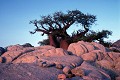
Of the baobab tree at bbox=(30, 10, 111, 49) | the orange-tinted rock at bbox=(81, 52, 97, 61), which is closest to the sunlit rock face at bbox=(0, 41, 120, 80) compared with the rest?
the orange-tinted rock at bbox=(81, 52, 97, 61)

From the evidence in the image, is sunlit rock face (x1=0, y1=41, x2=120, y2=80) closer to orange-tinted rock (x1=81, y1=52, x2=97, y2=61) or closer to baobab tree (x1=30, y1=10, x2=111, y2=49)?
orange-tinted rock (x1=81, y1=52, x2=97, y2=61)

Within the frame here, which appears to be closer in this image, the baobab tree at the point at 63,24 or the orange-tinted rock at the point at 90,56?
the orange-tinted rock at the point at 90,56

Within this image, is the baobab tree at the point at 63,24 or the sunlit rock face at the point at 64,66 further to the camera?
the baobab tree at the point at 63,24

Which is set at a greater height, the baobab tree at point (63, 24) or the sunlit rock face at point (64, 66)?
the baobab tree at point (63, 24)

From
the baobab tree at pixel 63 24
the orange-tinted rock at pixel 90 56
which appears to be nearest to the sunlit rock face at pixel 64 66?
the orange-tinted rock at pixel 90 56

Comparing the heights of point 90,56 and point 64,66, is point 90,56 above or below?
above

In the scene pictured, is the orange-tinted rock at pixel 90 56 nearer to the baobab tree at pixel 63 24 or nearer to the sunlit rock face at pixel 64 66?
the sunlit rock face at pixel 64 66

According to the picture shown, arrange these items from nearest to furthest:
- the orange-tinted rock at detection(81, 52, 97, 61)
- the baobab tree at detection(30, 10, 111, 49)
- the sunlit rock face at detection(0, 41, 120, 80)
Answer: the sunlit rock face at detection(0, 41, 120, 80) → the orange-tinted rock at detection(81, 52, 97, 61) → the baobab tree at detection(30, 10, 111, 49)

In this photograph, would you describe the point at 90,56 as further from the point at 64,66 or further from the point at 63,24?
the point at 63,24

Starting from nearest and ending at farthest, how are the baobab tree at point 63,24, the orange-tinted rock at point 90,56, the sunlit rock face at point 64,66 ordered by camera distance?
the sunlit rock face at point 64,66 < the orange-tinted rock at point 90,56 < the baobab tree at point 63,24

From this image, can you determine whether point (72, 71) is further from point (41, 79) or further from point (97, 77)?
point (41, 79)

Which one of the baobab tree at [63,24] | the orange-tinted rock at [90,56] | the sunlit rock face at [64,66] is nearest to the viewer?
the sunlit rock face at [64,66]

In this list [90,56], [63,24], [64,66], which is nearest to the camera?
[64,66]

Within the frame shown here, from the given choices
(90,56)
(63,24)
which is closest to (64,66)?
(90,56)
